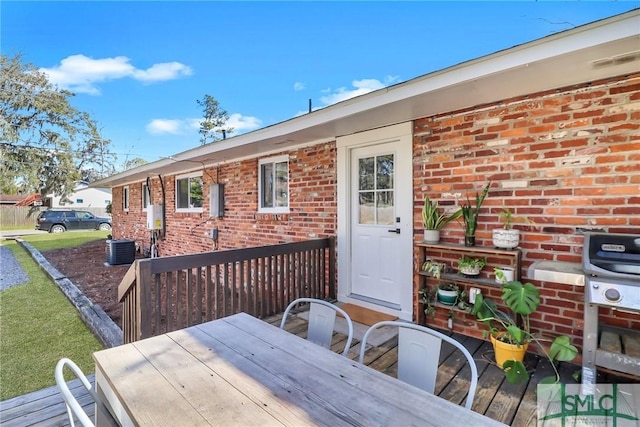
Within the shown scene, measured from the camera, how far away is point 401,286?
3562mm

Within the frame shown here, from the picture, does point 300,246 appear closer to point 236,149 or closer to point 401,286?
point 401,286

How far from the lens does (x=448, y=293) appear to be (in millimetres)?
2998

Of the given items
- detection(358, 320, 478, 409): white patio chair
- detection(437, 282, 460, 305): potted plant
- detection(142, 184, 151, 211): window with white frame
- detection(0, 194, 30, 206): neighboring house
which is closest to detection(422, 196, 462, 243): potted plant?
detection(437, 282, 460, 305): potted plant

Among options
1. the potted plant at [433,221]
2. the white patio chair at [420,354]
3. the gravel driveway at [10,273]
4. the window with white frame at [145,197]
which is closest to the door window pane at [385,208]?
the potted plant at [433,221]

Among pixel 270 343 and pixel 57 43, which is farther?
pixel 57 43

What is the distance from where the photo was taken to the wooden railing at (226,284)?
105 inches

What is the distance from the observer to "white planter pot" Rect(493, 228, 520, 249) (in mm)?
2633

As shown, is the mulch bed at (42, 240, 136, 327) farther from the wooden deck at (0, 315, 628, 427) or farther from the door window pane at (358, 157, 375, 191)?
the door window pane at (358, 157, 375, 191)

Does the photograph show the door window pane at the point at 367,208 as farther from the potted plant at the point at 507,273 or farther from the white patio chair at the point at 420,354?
the white patio chair at the point at 420,354

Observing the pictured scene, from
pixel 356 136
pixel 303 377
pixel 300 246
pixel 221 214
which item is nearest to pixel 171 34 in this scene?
pixel 221 214

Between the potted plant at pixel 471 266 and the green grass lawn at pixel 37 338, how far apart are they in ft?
12.1

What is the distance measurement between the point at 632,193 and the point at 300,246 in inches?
122

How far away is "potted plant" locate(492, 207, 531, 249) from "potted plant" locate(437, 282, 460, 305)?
23.9 inches

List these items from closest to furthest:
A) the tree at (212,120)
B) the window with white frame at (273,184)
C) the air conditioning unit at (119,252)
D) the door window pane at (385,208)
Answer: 1. the door window pane at (385,208)
2. the window with white frame at (273,184)
3. the air conditioning unit at (119,252)
4. the tree at (212,120)
